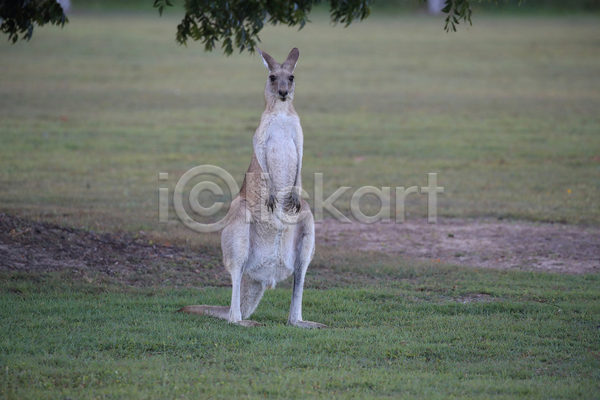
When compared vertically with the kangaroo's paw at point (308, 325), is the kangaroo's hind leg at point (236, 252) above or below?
above

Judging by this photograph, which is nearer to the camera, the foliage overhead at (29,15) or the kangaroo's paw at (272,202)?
the kangaroo's paw at (272,202)

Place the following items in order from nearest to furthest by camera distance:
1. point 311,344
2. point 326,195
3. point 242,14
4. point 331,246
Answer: point 311,344 → point 242,14 → point 331,246 → point 326,195

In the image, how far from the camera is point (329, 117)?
20.1m

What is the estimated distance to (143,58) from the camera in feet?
102

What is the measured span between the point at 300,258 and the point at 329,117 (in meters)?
14.3

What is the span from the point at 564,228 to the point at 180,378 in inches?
283

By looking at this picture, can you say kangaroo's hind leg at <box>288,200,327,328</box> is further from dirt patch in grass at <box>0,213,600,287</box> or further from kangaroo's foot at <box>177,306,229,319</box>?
dirt patch in grass at <box>0,213,600,287</box>

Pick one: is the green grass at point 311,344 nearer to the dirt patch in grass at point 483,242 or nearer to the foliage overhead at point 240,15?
the dirt patch in grass at point 483,242

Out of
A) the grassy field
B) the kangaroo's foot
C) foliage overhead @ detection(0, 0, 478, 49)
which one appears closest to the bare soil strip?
the grassy field

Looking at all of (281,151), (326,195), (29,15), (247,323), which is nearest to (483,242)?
(326,195)

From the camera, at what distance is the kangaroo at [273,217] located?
19.8 ft

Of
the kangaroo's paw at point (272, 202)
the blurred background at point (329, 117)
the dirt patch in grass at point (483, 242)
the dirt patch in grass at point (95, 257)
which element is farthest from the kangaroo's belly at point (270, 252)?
the blurred background at point (329, 117)

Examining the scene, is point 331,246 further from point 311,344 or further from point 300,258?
point 311,344

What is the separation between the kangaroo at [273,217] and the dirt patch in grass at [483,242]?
3123 millimetres
